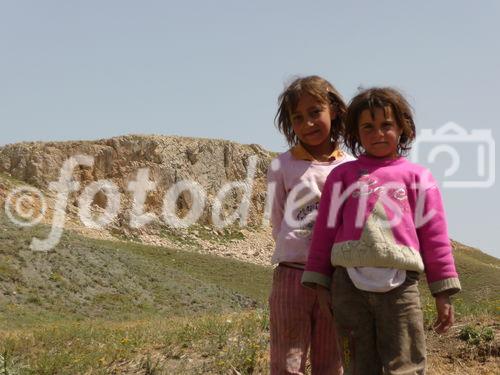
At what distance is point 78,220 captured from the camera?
58.9 metres

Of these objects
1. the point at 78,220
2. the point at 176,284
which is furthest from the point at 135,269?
the point at 78,220

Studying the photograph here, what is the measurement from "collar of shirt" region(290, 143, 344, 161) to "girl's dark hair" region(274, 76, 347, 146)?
96 mm

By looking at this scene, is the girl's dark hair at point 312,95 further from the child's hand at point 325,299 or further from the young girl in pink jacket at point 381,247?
the child's hand at point 325,299

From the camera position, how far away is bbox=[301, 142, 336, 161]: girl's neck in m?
4.30

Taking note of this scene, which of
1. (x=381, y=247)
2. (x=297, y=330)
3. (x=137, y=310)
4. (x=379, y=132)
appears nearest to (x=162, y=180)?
(x=137, y=310)

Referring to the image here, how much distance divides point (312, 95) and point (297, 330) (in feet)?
5.08

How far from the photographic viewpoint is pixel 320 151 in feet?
14.2

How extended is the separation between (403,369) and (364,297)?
0.44 m

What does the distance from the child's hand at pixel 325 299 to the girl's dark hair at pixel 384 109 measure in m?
0.96

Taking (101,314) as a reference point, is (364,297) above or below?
above

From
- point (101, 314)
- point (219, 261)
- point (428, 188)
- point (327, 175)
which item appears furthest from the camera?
point (219, 261)

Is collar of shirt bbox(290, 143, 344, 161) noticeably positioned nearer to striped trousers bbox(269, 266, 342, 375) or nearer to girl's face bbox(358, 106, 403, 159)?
girl's face bbox(358, 106, 403, 159)

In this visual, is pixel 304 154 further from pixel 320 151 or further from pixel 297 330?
pixel 297 330

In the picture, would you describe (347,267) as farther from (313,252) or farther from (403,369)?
(403,369)
